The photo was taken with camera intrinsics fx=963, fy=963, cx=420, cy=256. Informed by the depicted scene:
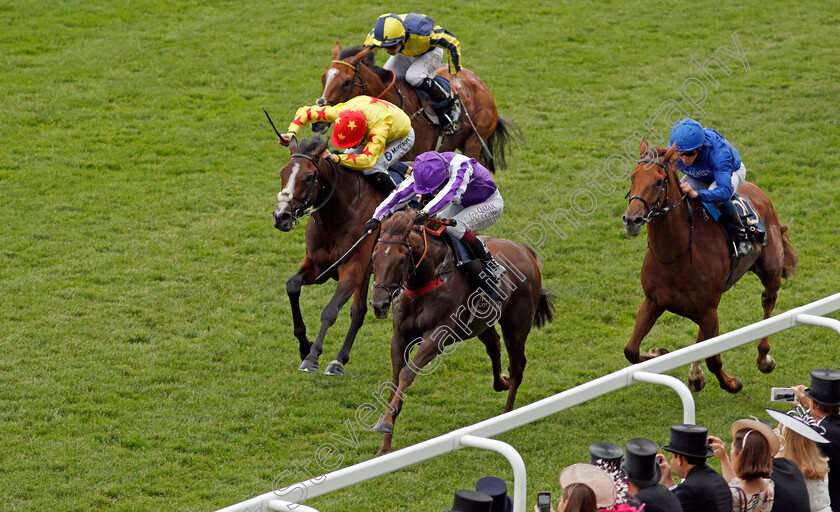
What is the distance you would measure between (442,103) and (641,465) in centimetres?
648

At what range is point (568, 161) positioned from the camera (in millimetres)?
12562

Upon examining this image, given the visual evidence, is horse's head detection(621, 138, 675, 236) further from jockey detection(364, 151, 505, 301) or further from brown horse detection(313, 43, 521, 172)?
brown horse detection(313, 43, 521, 172)

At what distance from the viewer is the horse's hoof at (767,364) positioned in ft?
25.7

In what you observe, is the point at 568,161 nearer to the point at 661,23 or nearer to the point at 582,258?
the point at 582,258

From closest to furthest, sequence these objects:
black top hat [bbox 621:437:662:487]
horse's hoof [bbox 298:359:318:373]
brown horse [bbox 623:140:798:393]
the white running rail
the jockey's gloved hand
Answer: the white running rail → black top hat [bbox 621:437:662:487] → the jockey's gloved hand → brown horse [bbox 623:140:798:393] → horse's hoof [bbox 298:359:318:373]

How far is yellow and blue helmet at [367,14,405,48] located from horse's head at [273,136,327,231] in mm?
2008

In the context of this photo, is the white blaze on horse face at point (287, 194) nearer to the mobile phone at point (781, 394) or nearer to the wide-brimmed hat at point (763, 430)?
the mobile phone at point (781, 394)

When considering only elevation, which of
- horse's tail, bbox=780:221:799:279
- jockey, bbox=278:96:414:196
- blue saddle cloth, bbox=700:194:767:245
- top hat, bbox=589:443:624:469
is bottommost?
horse's tail, bbox=780:221:799:279

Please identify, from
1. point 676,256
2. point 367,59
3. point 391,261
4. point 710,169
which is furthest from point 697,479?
point 367,59

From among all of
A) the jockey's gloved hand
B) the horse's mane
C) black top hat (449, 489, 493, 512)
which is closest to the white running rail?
black top hat (449, 489, 493, 512)

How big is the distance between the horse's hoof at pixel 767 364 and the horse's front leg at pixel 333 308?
11.1 ft

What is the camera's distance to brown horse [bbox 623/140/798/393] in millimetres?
6824

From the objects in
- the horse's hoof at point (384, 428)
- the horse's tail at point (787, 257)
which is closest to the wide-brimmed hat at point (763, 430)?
the horse's hoof at point (384, 428)

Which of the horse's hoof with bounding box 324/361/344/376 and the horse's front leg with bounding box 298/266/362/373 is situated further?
the horse's hoof with bounding box 324/361/344/376
